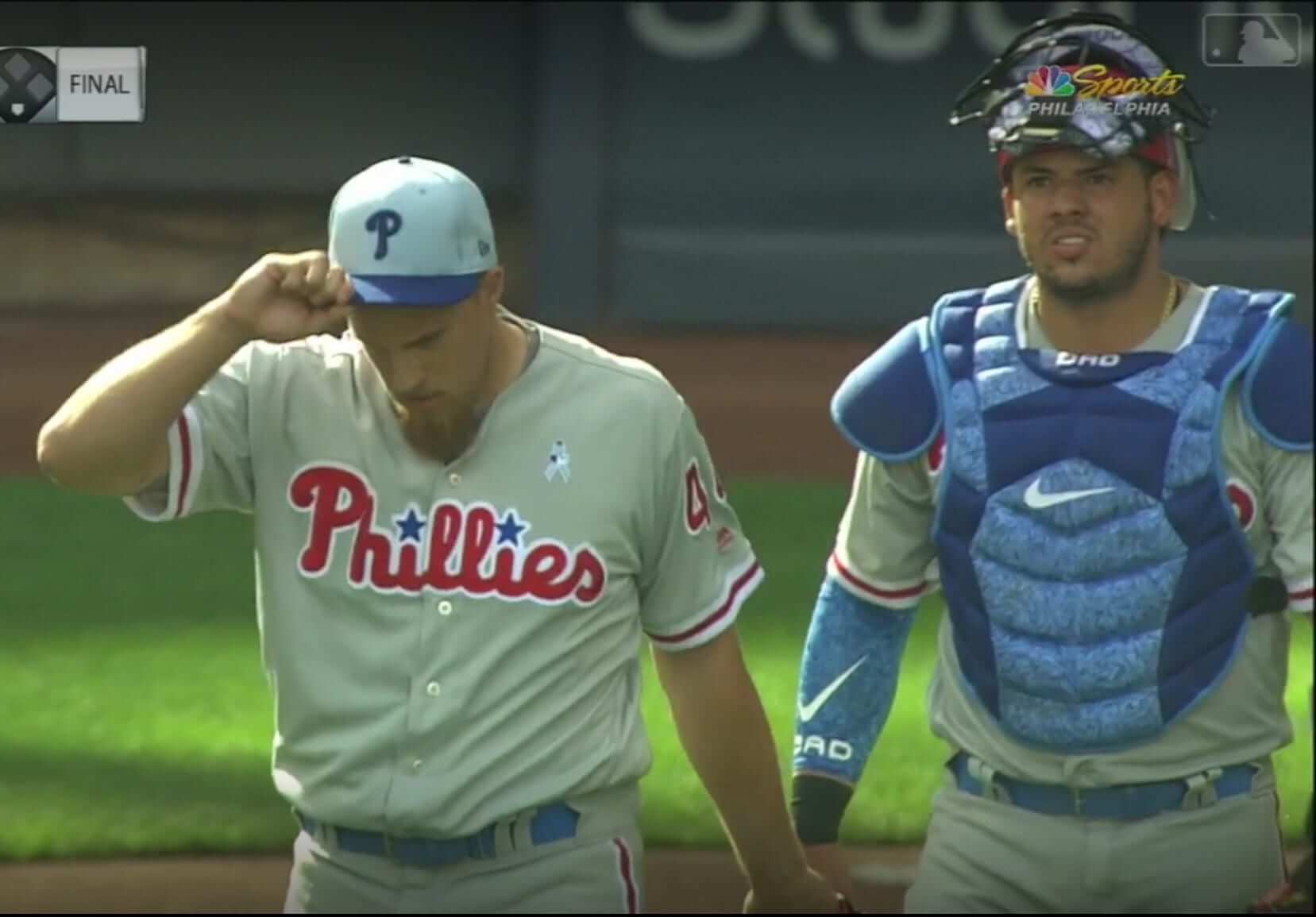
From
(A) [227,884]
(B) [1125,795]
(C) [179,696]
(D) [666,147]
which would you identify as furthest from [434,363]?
(D) [666,147]

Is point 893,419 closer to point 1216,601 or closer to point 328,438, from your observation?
point 1216,601

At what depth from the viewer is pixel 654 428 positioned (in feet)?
10.2

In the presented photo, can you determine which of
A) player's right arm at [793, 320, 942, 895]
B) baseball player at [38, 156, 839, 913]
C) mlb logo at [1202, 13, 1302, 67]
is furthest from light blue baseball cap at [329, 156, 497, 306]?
mlb logo at [1202, 13, 1302, 67]

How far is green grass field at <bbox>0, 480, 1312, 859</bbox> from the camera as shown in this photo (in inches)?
231

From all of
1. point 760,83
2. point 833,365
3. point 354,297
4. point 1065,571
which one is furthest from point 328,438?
point 760,83

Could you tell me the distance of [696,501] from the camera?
125 inches

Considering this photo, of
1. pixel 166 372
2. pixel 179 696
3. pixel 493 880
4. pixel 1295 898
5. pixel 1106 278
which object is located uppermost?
pixel 1106 278

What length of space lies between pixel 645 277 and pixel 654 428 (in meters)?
11.3

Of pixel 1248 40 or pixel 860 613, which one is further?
pixel 860 613

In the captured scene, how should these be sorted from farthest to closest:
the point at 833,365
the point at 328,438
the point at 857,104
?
the point at 857,104, the point at 833,365, the point at 328,438

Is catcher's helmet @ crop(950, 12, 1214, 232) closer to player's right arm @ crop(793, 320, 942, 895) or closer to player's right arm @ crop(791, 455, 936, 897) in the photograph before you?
player's right arm @ crop(793, 320, 942, 895)

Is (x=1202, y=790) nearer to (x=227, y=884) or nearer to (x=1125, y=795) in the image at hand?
(x=1125, y=795)

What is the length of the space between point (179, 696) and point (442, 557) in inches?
166

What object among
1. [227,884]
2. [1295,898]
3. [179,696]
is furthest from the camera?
[179,696]
